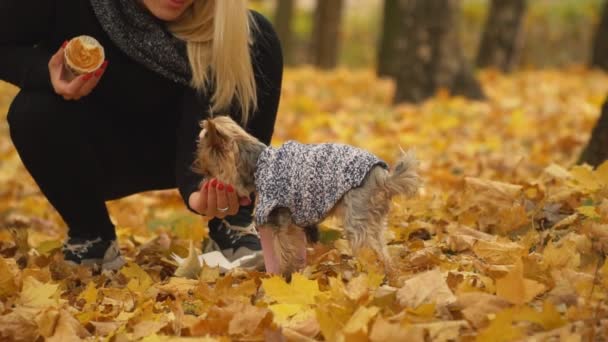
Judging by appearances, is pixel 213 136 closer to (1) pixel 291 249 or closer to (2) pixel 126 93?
(1) pixel 291 249

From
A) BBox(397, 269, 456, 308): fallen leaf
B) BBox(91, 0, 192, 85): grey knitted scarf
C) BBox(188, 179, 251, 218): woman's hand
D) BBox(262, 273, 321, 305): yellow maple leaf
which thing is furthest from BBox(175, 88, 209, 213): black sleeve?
BBox(397, 269, 456, 308): fallen leaf

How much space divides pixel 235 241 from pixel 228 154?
0.75 meters

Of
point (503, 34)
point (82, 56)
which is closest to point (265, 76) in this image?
point (82, 56)

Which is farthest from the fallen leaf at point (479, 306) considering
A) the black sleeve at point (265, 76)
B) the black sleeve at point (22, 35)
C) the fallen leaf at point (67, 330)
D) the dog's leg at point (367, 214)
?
the black sleeve at point (22, 35)

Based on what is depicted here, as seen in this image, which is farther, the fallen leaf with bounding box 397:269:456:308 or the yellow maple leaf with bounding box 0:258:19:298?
the yellow maple leaf with bounding box 0:258:19:298

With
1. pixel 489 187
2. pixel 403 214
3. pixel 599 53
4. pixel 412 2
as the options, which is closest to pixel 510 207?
pixel 489 187

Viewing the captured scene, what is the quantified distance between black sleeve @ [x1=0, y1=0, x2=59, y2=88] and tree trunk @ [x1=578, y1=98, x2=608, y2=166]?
2.81 metres

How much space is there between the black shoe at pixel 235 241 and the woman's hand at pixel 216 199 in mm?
408

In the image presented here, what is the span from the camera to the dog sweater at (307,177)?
9.51ft

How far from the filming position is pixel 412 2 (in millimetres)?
9773

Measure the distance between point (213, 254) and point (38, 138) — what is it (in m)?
0.85

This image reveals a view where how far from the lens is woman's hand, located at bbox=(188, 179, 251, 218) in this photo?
305cm

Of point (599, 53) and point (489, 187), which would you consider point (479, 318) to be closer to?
point (489, 187)

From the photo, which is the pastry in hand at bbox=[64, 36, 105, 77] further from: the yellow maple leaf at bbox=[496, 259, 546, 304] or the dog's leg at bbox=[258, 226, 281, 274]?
the yellow maple leaf at bbox=[496, 259, 546, 304]
